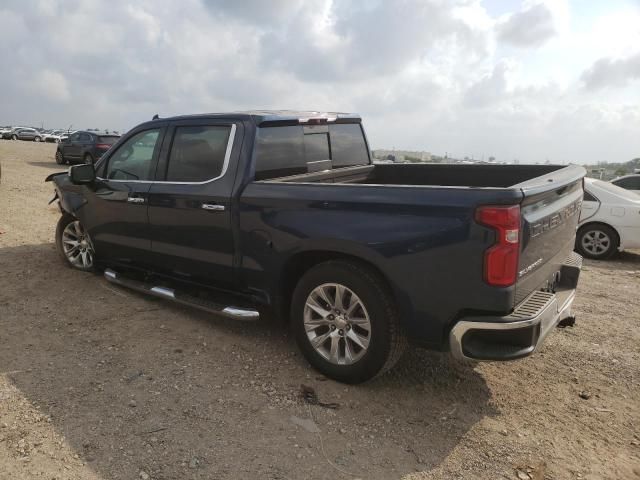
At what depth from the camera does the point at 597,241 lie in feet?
27.3

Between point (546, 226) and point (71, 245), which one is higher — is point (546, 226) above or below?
above

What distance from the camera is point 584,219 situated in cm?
834

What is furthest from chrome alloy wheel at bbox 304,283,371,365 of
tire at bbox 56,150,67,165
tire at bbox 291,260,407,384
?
tire at bbox 56,150,67,165

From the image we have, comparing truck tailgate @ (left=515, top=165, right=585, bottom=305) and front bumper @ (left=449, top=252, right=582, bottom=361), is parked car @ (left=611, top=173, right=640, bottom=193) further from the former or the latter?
front bumper @ (left=449, top=252, right=582, bottom=361)

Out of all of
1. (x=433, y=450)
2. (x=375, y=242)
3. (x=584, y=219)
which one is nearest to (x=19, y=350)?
(x=375, y=242)

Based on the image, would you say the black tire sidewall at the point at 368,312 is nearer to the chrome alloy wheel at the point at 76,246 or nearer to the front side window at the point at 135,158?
the front side window at the point at 135,158

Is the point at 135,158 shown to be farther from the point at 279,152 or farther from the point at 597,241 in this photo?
the point at 597,241

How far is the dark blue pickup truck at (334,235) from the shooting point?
117 inches

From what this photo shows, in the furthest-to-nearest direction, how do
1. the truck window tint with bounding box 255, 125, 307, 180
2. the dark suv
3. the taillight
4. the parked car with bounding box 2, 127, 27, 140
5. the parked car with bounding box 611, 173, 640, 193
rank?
the parked car with bounding box 2, 127, 27, 140 < the dark suv < the parked car with bounding box 611, 173, 640, 193 < the truck window tint with bounding box 255, 125, 307, 180 < the taillight

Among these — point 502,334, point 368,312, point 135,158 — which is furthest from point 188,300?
point 502,334

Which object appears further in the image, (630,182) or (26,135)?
(26,135)

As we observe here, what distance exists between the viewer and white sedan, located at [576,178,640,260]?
8.10 m

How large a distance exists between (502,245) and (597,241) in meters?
6.52

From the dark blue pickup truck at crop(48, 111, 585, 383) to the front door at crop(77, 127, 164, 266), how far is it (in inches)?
0.7
